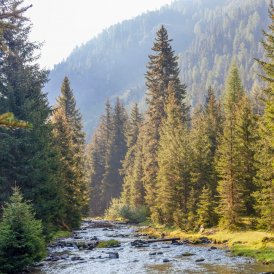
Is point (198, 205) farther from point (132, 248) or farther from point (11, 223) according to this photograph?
point (11, 223)

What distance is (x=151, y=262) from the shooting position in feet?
80.4

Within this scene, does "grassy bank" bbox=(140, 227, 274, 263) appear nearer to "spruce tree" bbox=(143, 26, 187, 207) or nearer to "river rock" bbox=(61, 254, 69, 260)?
"river rock" bbox=(61, 254, 69, 260)

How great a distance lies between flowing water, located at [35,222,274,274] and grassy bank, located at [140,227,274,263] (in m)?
0.98

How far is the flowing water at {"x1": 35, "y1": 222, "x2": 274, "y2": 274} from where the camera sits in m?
21.8

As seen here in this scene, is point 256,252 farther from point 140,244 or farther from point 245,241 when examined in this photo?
point 140,244

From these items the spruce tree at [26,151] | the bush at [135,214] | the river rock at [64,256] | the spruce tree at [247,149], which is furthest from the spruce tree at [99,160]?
the river rock at [64,256]

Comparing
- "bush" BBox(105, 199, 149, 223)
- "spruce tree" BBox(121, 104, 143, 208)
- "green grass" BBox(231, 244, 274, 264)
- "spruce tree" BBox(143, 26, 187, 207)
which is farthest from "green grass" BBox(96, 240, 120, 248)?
"spruce tree" BBox(121, 104, 143, 208)

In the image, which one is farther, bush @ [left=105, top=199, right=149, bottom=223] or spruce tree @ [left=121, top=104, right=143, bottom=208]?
spruce tree @ [left=121, top=104, right=143, bottom=208]

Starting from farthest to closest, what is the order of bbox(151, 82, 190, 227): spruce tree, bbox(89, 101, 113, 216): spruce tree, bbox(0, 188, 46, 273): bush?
bbox(89, 101, 113, 216): spruce tree
bbox(151, 82, 190, 227): spruce tree
bbox(0, 188, 46, 273): bush

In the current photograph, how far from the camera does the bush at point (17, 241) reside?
20.9 metres

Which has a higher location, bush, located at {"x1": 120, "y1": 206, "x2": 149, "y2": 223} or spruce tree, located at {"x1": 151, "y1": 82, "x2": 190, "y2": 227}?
spruce tree, located at {"x1": 151, "y1": 82, "x2": 190, "y2": 227}

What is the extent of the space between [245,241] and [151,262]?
9.60 meters

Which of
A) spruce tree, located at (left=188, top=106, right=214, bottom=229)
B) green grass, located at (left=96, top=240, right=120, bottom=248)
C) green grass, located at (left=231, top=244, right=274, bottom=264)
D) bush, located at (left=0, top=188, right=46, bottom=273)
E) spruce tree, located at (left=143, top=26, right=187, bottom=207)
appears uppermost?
spruce tree, located at (left=143, top=26, right=187, bottom=207)

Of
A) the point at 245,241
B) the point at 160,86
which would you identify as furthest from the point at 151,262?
the point at 160,86
